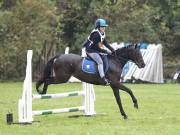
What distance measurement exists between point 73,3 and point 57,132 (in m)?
30.4

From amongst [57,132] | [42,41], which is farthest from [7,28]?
[57,132]

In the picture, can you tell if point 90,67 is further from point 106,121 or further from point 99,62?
point 106,121

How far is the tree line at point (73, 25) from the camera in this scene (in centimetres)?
3866

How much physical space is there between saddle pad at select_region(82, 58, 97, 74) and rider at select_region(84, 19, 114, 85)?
0.15 meters

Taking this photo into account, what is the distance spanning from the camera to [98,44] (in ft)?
51.0

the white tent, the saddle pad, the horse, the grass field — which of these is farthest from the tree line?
the saddle pad

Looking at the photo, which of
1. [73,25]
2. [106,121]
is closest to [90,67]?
[106,121]

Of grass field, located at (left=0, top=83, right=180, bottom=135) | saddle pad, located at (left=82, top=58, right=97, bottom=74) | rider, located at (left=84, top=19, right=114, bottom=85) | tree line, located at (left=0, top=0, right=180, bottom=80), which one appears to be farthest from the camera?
tree line, located at (left=0, top=0, right=180, bottom=80)

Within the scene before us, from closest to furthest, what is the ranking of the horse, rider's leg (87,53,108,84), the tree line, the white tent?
rider's leg (87,53,108,84) → the horse → the white tent → the tree line

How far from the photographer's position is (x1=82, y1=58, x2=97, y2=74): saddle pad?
15.7 meters

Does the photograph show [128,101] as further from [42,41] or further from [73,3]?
[73,3]

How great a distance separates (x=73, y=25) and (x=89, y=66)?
28131 mm

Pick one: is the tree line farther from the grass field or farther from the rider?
the rider

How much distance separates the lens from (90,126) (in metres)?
13.9
